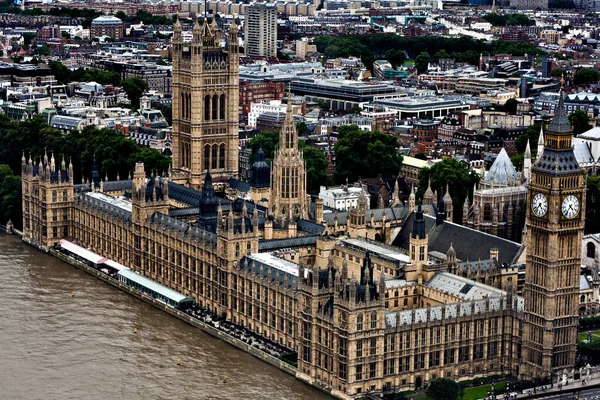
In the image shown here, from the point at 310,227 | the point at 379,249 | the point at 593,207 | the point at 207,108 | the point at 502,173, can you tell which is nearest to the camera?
the point at 379,249

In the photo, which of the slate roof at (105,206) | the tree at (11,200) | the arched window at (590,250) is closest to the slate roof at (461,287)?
the arched window at (590,250)

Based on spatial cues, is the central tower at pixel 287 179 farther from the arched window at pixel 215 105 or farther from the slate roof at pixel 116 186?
the slate roof at pixel 116 186

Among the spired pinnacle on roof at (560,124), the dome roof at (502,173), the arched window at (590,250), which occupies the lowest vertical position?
the arched window at (590,250)

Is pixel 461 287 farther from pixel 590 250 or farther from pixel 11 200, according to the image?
pixel 11 200

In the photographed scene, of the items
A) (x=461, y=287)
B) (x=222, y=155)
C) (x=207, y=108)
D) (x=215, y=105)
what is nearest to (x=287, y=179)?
(x=461, y=287)

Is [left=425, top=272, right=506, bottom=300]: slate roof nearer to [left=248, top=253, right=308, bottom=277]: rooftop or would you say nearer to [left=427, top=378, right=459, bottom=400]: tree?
[left=427, top=378, right=459, bottom=400]: tree

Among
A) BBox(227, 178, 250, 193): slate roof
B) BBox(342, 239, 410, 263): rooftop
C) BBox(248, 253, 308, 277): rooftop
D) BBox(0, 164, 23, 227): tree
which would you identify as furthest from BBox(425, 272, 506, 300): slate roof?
BBox(0, 164, 23, 227): tree
